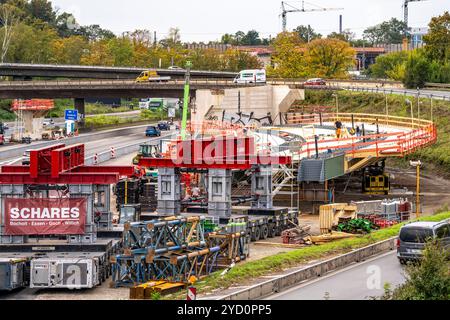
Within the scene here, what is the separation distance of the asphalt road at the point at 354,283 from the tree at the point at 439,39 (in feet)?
319

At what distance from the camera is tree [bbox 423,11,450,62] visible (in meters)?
135

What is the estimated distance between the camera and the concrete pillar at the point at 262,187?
192 ft

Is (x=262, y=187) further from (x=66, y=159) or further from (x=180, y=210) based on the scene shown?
(x=66, y=159)

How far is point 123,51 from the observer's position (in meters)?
198

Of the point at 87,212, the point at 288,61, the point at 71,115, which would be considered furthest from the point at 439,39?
the point at 87,212

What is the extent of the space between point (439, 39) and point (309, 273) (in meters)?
102

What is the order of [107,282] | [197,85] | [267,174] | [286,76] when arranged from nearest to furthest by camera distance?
[107,282] → [267,174] → [197,85] → [286,76]

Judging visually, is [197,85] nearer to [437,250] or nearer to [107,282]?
[107,282]

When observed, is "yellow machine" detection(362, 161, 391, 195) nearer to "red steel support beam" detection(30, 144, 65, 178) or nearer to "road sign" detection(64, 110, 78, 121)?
"red steel support beam" detection(30, 144, 65, 178)

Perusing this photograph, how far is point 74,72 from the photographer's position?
495 ft

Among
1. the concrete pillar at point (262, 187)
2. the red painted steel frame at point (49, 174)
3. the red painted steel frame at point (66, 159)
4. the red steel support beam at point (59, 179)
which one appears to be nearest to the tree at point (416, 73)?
the concrete pillar at point (262, 187)

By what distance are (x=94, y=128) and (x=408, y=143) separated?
217ft

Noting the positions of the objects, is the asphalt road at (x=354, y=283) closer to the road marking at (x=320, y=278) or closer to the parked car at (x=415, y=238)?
the road marking at (x=320, y=278)

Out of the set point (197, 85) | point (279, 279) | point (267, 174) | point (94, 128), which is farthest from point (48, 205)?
point (94, 128)
